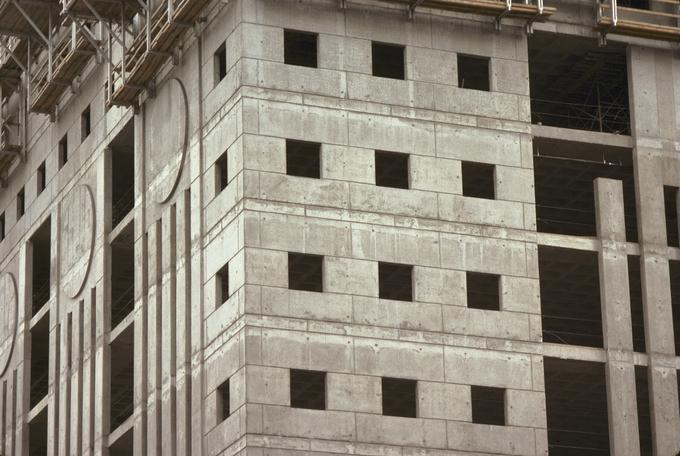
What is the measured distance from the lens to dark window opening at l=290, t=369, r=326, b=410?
234 feet

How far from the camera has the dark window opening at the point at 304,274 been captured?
7006 cm

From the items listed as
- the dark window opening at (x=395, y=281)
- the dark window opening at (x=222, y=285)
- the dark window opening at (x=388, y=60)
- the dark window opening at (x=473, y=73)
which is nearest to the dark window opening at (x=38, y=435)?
the dark window opening at (x=395, y=281)

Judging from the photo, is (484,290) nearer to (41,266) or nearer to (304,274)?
(304,274)

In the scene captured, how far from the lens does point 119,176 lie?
82.5 metres

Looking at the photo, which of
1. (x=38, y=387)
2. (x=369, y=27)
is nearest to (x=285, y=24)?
(x=369, y=27)

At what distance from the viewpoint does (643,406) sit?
251ft

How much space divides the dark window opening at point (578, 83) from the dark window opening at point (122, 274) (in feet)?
50.4

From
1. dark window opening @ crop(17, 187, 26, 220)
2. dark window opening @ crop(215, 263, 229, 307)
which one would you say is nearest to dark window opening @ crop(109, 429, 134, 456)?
dark window opening @ crop(215, 263, 229, 307)

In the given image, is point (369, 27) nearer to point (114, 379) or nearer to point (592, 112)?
point (592, 112)

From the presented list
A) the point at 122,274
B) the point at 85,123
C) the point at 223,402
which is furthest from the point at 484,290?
the point at 85,123

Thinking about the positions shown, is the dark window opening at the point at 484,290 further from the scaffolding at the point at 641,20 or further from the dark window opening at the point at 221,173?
the scaffolding at the point at 641,20

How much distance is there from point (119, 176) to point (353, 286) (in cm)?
1807

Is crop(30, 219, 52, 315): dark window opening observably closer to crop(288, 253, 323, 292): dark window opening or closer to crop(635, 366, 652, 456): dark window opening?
crop(288, 253, 323, 292): dark window opening

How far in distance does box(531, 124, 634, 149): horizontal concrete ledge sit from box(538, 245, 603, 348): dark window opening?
156 inches
